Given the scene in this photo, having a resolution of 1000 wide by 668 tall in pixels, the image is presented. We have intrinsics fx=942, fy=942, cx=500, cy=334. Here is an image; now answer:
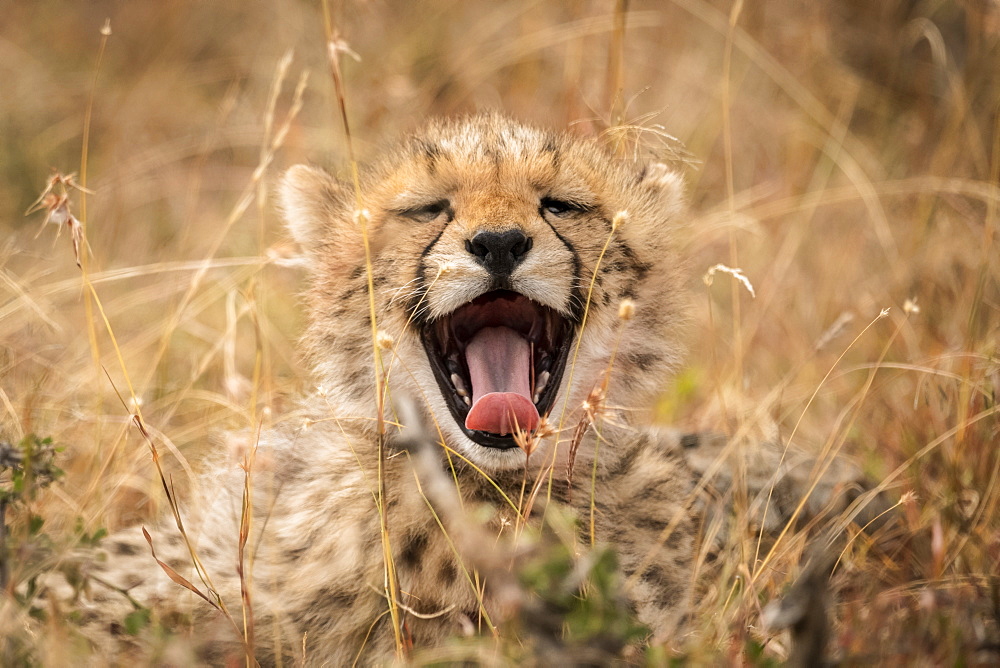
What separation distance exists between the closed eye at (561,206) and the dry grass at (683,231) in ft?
0.85

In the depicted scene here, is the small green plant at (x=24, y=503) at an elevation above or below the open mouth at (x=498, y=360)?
below

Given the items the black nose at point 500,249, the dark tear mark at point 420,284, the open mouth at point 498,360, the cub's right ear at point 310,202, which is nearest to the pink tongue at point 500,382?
the open mouth at point 498,360

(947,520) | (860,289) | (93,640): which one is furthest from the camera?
(860,289)

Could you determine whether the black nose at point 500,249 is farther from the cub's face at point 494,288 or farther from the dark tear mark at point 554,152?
the dark tear mark at point 554,152

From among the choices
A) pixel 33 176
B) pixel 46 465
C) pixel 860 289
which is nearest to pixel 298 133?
pixel 33 176

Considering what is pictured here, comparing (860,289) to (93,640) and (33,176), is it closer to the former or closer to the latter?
(93,640)

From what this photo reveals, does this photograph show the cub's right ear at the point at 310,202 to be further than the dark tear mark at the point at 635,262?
Yes

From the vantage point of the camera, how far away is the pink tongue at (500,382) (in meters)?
2.07

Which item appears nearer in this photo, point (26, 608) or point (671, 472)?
point (26, 608)

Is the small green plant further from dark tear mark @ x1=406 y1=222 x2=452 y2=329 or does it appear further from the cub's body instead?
dark tear mark @ x1=406 y1=222 x2=452 y2=329

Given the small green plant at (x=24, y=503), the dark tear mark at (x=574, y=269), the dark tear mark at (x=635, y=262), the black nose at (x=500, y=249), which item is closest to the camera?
the small green plant at (x=24, y=503)

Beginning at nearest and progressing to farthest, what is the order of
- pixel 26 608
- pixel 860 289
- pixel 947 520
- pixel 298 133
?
pixel 26 608 < pixel 947 520 < pixel 860 289 < pixel 298 133

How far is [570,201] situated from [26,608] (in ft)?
4.61

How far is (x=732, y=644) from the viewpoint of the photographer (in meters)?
1.77
